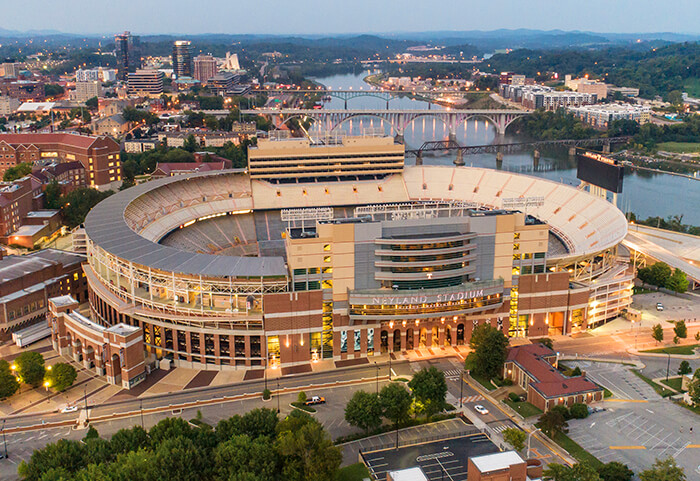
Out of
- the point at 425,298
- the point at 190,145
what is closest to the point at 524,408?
the point at 425,298

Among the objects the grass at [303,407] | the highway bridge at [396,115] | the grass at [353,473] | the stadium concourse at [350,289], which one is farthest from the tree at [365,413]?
the highway bridge at [396,115]

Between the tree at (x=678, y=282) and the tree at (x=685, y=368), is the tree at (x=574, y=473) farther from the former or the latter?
the tree at (x=678, y=282)

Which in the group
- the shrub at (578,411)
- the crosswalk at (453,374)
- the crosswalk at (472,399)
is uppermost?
the shrub at (578,411)

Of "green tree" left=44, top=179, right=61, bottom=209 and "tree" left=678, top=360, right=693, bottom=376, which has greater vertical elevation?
"green tree" left=44, top=179, right=61, bottom=209

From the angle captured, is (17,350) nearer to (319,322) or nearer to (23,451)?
(23,451)

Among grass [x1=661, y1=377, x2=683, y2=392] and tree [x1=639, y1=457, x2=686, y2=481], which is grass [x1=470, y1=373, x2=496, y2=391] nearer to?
grass [x1=661, y1=377, x2=683, y2=392]

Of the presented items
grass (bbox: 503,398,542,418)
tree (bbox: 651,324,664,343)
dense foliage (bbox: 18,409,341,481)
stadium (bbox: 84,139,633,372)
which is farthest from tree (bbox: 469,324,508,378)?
dense foliage (bbox: 18,409,341,481)
